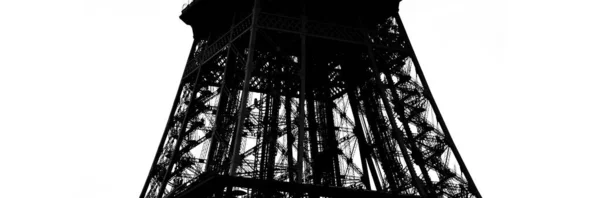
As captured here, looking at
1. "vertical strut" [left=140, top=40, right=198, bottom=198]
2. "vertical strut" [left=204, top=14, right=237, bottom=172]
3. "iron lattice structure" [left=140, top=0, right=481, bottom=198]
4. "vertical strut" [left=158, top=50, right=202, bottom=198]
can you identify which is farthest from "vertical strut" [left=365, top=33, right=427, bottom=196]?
"vertical strut" [left=140, top=40, right=198, bottom=198]

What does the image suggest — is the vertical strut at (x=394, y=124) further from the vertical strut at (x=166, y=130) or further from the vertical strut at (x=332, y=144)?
the vertical strut at (x=166, y=130)

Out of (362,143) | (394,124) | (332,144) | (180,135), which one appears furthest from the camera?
(362,143)

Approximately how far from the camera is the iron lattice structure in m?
41.4

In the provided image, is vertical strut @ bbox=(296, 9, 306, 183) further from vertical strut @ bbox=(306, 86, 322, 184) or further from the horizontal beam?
vertical strut @ bbox=(306, 86, 322, 184)

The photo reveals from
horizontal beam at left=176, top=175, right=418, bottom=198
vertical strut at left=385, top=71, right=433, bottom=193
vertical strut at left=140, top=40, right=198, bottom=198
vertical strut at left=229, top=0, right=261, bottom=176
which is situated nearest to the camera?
horizontal beam at left=176, top=175, right=418, bottom=198

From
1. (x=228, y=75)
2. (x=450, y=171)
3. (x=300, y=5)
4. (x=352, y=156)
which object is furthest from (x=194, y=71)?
(x=450, y=171)

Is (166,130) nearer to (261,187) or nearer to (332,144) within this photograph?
(332,144)

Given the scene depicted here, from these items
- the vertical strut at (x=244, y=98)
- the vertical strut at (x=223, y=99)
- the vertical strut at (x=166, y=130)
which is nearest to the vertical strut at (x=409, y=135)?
the vertical strut at (x=244, y=98)

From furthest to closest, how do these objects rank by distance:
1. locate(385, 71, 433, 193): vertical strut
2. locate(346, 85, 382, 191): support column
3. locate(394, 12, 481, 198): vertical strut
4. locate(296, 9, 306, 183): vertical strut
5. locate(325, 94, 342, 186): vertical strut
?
locate(346, 85, 382, 191): support column
locate(325, 94, 342, 186): vertical strut
locate(394, 12, 481, 198): vertical strut
locate(385, 71, 433, 193): vertical strut
locate(296, 9, 306, 183): vertical strut

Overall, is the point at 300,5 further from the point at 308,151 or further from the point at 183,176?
the point at 183,176

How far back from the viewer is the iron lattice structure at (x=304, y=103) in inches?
1630

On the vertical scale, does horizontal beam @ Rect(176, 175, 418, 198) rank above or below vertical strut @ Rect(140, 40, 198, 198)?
below

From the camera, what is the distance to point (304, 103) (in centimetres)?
4191

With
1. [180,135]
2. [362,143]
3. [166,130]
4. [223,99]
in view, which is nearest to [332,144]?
[362,143]
